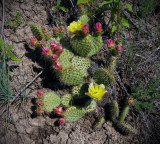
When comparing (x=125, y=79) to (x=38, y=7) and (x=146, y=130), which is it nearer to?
(x=146, y=130)

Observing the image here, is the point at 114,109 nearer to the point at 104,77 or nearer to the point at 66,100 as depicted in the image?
the point at 104,77

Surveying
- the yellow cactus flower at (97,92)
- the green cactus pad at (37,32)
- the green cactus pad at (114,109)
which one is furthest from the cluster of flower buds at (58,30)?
the green cactus pad at (114,109)

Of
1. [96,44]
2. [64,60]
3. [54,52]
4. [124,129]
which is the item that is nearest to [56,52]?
[54,52]

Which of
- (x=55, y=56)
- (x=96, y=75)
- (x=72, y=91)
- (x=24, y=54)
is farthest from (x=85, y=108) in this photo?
(x=24, y=54)

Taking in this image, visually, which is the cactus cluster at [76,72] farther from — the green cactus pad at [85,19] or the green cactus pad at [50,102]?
the green cactus pad at [85,19]

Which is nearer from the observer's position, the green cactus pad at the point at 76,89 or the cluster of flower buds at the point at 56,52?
the cluster of flower buds at the point at 56,52

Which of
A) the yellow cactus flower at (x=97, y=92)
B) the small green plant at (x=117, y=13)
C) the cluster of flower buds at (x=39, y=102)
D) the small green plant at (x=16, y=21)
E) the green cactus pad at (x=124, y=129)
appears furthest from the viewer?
the small green plant at (x=16, y=21)

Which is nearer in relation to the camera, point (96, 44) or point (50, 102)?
point (50, 102)

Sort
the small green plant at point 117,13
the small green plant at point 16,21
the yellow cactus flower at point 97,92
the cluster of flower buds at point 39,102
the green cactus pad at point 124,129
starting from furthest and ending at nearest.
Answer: the small green plant at point 16,21
the small green plant at point 117,13
the green cactus pad at point 124,129
the cluster of flower buds at point 39,102
the yellow cactus flower at point 97,92
